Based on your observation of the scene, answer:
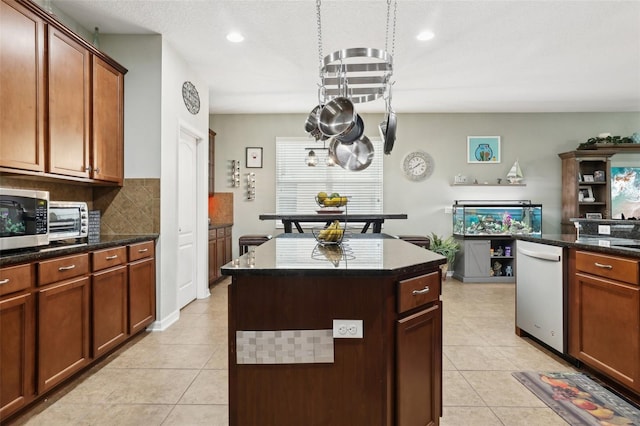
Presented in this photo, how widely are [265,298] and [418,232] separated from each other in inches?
216

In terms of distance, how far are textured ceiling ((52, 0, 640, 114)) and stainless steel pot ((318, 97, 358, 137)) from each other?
1281mm

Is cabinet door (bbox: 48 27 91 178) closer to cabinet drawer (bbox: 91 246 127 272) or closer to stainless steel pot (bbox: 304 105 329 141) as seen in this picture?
cabinet drawer (bbox: 91 246 127 272)

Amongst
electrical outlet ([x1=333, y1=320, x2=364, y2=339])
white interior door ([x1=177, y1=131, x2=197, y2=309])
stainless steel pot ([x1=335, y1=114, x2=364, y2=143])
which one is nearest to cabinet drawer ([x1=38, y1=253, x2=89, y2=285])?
white interior door ([x1=177, y1=131, x2=197, y2=309])

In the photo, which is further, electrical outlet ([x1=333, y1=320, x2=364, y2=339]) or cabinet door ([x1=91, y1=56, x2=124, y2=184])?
cabinet door ([x1=91, y1=56, x2=124, y2=184])

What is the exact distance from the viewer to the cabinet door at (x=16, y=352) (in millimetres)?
1965

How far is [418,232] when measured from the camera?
671 centimetres

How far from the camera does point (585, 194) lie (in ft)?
21.4

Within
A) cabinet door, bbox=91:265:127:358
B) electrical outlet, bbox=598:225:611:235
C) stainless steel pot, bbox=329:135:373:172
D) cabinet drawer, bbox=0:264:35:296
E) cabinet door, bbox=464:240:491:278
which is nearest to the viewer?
cabinet drawer, bbox=0:264:35:296

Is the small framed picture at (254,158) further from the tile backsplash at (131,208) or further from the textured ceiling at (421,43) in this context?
the tile backsplash at (131,208)

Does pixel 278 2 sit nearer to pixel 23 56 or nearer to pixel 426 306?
pixel 23 56

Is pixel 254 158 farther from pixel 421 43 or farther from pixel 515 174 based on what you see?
pixel 515 174

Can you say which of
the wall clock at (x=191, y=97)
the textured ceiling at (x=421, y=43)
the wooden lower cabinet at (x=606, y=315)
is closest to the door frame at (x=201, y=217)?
the wall clock at (x=191, y=97)

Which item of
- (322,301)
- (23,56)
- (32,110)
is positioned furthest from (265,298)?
(23,56)

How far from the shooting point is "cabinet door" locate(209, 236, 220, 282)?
5.49m
